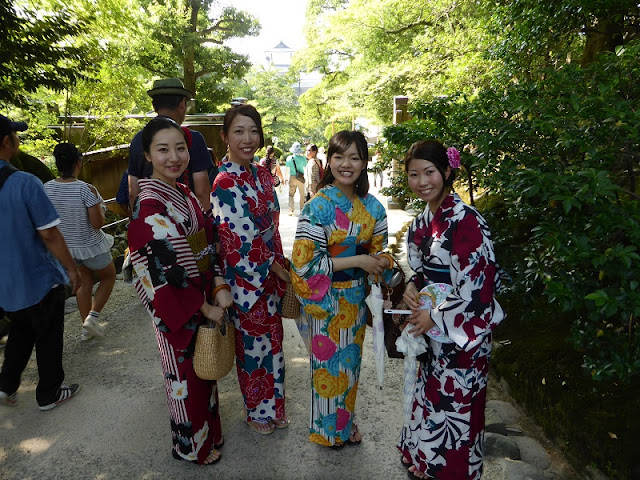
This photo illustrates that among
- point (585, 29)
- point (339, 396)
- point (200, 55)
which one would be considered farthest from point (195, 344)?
point (200, 55)

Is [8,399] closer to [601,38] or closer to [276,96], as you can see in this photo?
[601,38]

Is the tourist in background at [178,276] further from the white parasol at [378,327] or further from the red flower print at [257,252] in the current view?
the white parasol at [378,327]

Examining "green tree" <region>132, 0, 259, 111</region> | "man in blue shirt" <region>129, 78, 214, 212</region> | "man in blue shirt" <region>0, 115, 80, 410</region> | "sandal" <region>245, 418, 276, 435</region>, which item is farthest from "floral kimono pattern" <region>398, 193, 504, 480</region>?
"green tree" <region>132, 0, 259, 111</region>

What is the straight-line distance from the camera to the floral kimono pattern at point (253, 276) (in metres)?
2.66

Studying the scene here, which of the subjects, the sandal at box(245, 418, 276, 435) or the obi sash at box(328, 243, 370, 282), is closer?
the obi sash at box(328, 243, 370, 282)

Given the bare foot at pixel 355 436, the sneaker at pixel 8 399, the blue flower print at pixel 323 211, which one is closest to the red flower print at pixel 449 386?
the bare foot at pixel 355 436

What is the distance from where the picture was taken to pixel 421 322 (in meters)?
2.27

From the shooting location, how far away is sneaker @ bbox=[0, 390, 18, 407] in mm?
3184

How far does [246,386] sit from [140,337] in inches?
78.5

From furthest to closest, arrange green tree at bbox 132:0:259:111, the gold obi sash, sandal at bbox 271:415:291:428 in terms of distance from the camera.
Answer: green tree at bbox 132:0:259:111
sandal at bbox 271:415:291:428
the gold obi sash

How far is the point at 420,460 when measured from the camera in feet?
7.88

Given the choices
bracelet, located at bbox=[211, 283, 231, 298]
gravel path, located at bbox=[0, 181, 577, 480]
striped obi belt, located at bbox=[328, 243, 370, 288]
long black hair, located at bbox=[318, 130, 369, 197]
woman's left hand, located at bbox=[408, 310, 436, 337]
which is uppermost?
long black hair, located at bbox=[318, 130, 369, 197]

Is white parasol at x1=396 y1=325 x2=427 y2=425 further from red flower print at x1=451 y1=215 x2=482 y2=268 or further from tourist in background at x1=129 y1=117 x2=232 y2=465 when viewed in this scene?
tourist in background at x1=129 y1=117 x2=232 y2=465

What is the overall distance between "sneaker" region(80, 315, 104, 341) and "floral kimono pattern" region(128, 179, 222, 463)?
2128 millimetres
